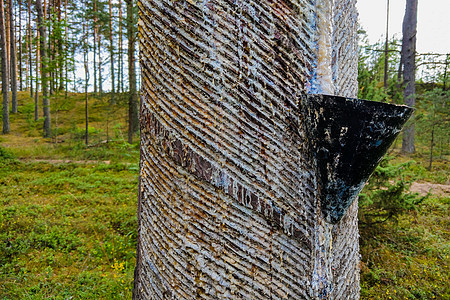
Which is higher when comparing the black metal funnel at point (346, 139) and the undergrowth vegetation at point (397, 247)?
the black metal funnel at point (346, 139)

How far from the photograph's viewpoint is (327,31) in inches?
26.4

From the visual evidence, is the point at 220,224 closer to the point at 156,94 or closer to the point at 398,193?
the point at 156,94

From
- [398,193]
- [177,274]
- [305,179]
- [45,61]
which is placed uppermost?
[45,61]

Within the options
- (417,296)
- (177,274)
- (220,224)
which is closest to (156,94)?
(220,224)

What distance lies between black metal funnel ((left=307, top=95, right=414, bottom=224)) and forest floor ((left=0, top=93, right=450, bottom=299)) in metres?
3.44

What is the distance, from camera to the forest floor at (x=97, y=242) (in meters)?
3.61

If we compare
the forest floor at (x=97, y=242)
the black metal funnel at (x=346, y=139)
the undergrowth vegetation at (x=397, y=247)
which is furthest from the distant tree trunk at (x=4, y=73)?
the black metal funnel at (x=346, y=139)

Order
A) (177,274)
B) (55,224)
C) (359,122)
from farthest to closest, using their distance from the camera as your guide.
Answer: (55,224), (177,274), (359,122)

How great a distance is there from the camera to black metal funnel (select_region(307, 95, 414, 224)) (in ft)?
1.98

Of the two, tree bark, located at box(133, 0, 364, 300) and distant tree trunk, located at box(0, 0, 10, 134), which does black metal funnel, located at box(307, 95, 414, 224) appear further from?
distant tree trunk, located at box(0, 0, 10, 134)

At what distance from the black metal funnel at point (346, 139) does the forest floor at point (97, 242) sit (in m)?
3.44

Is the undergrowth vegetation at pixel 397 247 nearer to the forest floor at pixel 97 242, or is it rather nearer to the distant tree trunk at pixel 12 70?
the forest floor at pixel 97 242

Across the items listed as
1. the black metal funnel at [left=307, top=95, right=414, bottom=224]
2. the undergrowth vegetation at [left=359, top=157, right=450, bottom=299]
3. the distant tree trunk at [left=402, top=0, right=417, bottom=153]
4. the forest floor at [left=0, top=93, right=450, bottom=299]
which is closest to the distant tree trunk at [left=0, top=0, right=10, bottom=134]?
the forest floor at [left=0, top=93, right=450, bottom=299]

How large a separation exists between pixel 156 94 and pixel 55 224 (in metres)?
5.91
